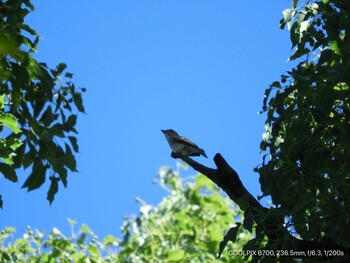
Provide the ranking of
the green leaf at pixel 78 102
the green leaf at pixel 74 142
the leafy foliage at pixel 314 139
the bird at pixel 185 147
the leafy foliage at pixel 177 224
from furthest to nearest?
the leafy foliage at pixel 177 224 → the green leaf at pixel 78 102 → the green leaf at pixel 74 142 → the bird at pixel 185 147 → the leafy foliage at pixel 314 139

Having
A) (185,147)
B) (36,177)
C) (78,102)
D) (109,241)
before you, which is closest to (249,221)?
(185,147)

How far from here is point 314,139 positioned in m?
4.07

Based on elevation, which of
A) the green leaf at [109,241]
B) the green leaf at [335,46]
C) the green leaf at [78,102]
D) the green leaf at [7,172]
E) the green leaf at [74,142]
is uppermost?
the green leaf at [78,102]

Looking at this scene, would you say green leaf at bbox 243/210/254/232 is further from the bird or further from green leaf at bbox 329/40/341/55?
the bird

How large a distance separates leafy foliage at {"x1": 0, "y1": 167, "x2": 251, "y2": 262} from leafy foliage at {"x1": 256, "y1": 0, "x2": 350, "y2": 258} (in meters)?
3.22

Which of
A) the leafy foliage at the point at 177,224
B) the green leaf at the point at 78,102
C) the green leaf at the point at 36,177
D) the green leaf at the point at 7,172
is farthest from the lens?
the leafy foliage at the point at 177,224

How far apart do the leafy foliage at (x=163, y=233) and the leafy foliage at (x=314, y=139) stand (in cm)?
322

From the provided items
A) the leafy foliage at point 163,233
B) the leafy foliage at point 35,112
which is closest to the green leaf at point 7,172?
the leafy foliage at point 35,112

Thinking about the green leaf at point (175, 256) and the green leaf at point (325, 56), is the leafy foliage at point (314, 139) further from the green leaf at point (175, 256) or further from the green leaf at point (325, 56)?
the green leaf at point (175, 256)

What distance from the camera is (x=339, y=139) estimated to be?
154 inches

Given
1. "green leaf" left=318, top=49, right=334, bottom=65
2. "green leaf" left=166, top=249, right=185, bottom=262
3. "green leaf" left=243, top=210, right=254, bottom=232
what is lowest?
"green leaf" left=243, top=210, right=254, bottom=232

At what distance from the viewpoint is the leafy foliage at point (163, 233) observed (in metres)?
7.85

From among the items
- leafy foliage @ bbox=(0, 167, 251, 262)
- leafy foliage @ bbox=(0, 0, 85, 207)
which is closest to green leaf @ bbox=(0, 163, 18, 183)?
leafy foliage @ bbox=(0, 0, 85, 207)

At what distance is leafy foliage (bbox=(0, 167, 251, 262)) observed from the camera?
7.85 metres
